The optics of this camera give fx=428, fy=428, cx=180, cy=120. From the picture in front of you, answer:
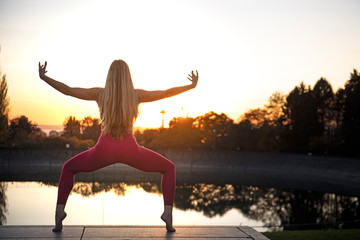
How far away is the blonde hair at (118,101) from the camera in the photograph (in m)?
5.49

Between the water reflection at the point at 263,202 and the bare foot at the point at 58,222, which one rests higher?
the bare foot at the point at 58,222

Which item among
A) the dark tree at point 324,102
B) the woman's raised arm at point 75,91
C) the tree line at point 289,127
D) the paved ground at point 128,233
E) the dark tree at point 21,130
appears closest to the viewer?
the paved ground at point 128,233

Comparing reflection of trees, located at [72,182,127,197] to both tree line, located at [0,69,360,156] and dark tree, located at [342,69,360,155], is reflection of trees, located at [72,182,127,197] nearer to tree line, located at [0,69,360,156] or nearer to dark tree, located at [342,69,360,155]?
tree line, located at [0,69,360,156]

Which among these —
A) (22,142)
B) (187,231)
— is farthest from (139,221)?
(22,142)

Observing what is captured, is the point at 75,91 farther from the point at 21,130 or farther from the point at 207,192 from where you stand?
the point at 21,130

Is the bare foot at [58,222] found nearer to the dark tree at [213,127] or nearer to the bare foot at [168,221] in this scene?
the bare foot at [168,221]

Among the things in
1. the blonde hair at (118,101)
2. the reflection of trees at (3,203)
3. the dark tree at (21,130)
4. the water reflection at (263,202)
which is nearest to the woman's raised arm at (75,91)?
the blonde hair at (118,101)

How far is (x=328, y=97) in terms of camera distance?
77000mm

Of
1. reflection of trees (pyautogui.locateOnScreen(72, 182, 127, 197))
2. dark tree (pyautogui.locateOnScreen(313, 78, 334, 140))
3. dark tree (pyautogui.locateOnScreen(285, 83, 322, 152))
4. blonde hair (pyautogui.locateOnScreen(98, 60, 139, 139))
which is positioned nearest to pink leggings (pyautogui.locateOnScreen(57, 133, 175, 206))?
blonde hair (pyautogui.locateOnScreen(98, 60, 139, 139))

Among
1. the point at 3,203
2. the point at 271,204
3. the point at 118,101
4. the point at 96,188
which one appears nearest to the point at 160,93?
the point at 118,101

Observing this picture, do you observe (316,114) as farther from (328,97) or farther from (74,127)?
(74,127)

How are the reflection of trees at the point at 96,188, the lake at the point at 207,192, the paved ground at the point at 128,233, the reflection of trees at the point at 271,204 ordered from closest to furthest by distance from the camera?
1. the paved ground at the point at 128,233
2. the lake at the point at 207,192
3. the reflection of trees at the point at 271,204
4. the reflection of trees at the point at 96,188

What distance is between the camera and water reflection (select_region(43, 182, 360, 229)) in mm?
37094

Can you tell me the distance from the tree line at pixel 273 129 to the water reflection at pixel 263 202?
11.9 metres
